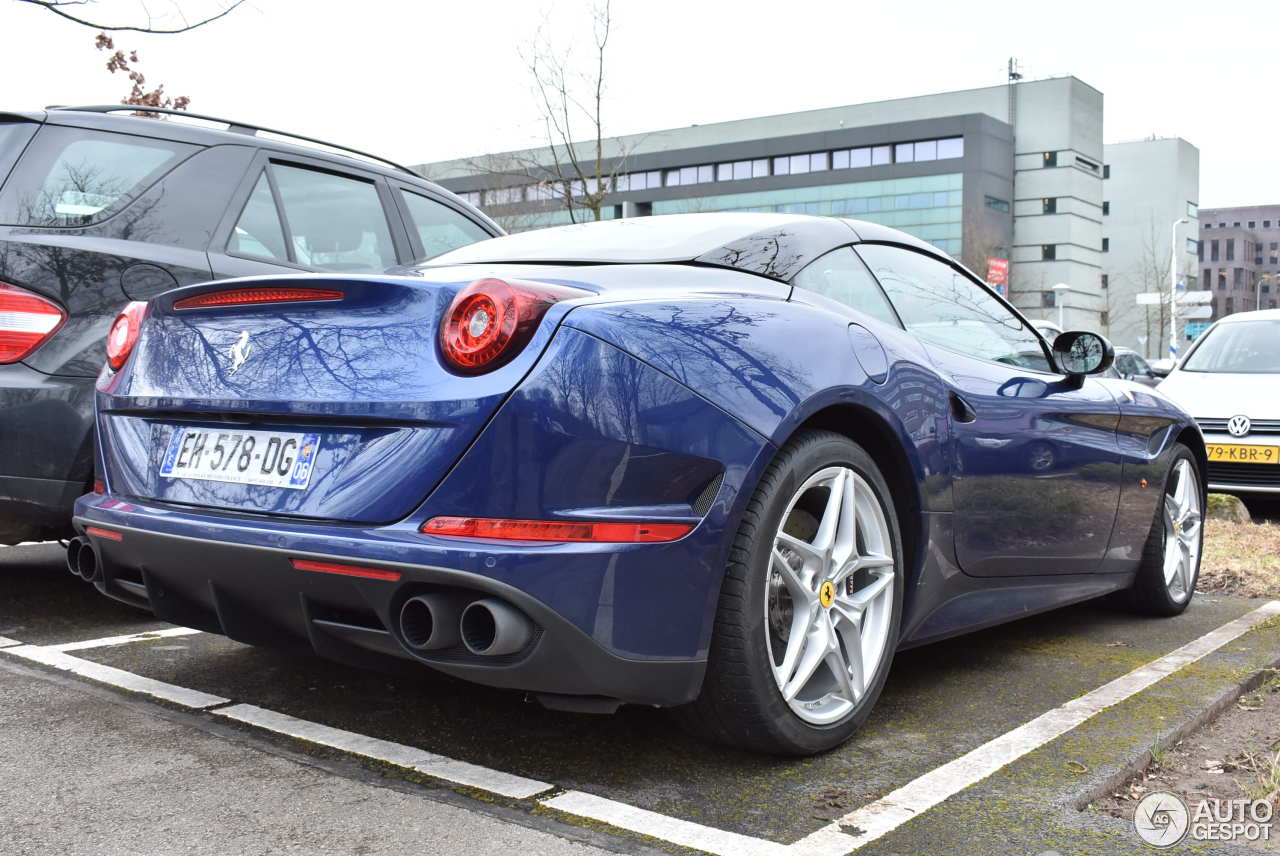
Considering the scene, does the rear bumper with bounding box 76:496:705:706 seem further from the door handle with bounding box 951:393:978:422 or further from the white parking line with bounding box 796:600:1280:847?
the door handle with bounding box 951:393:978:422

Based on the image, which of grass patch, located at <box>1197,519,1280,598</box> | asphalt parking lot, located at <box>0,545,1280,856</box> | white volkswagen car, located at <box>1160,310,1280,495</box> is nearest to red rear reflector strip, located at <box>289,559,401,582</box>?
asphalt parking lot, located at <box>0,545,1280,856</box>

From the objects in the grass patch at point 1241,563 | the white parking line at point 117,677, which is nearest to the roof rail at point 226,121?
the white parking line at point 117,677

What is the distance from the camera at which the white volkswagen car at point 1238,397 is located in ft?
27.4

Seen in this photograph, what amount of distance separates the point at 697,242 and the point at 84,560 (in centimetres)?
174

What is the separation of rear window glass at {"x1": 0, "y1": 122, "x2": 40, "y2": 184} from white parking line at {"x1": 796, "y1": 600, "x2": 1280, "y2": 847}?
11.1ft

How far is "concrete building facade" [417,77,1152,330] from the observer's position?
6719 cm

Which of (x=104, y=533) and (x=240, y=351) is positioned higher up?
(x=240, y=351)

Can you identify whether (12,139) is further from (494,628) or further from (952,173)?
(952,173)

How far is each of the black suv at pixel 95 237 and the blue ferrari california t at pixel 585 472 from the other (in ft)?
2.53

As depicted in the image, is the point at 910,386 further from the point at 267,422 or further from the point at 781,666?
the point at 267,422

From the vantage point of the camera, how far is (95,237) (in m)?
4.06

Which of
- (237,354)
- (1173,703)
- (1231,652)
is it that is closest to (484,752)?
(237,354)

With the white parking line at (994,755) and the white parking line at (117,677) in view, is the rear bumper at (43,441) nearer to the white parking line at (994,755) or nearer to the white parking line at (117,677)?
the white parking line at (117,677)

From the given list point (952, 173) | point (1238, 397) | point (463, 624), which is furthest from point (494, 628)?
point (952, 173)
